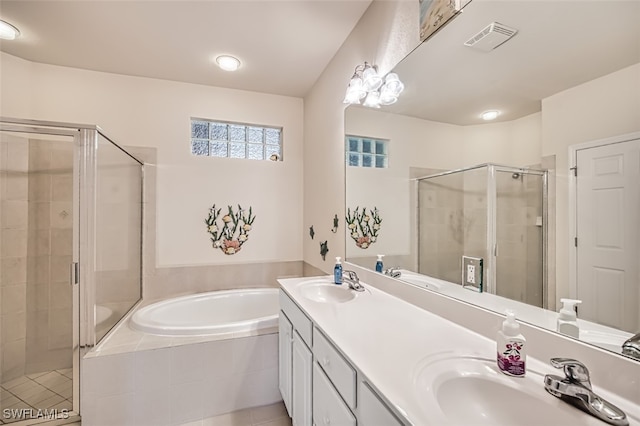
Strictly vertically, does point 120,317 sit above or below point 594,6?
below

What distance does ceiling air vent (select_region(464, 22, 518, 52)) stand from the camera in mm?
959

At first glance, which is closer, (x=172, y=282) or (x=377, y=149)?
(x=377, y=149)

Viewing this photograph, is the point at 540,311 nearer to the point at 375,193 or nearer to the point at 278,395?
the point at 375,193

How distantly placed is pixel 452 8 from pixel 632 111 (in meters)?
0.77

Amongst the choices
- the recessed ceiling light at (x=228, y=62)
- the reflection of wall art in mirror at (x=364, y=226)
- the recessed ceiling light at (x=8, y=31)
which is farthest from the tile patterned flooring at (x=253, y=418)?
the recessed ceiling light at (x=8, y=31)

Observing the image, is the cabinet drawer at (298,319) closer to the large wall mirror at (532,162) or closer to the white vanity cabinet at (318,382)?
the white vanity cabinet at (318,382)

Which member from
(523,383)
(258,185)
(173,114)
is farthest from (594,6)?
(173,114)

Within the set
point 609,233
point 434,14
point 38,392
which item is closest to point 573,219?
point 609,233

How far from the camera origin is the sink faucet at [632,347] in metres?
0.66

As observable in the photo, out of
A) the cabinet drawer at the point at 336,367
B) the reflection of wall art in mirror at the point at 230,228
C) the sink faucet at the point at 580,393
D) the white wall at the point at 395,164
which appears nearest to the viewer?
the sink faucet at the point at 580,393

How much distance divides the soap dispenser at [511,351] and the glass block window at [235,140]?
103 inches

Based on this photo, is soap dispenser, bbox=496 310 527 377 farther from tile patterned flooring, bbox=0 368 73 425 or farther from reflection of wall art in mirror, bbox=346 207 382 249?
tile patterned flooring, bbox=0 368 73 425

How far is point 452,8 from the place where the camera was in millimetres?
1124

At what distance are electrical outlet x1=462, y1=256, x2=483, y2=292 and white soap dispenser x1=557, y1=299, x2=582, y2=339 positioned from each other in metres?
0.29
